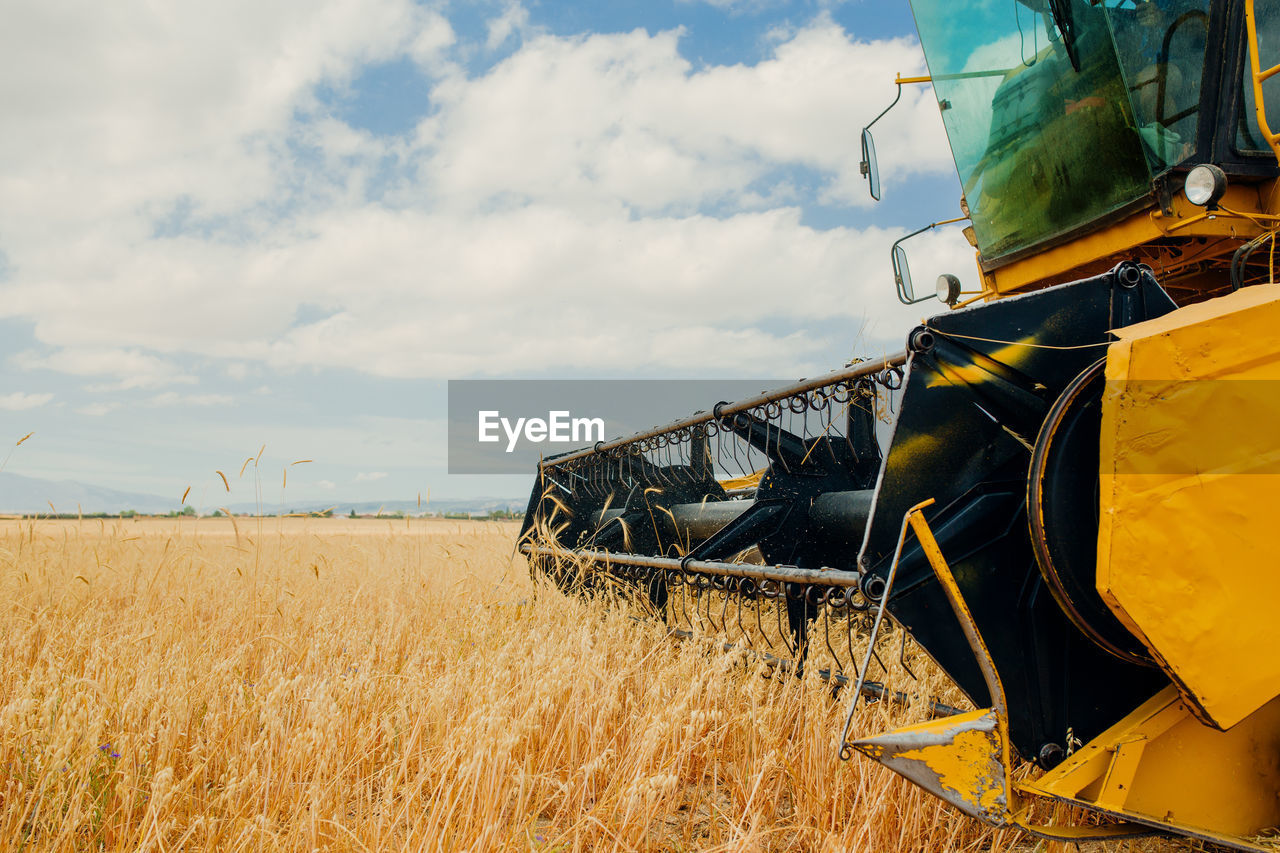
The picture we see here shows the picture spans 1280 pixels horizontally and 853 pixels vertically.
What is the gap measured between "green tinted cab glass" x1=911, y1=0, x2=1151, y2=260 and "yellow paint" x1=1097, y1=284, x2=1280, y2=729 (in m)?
2.24

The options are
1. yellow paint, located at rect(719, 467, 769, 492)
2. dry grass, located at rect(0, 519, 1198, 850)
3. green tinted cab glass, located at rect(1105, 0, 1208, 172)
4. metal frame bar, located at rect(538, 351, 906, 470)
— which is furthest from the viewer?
yellow paint, located at rect(719, 467, 769, 492)

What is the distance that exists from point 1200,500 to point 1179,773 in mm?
633

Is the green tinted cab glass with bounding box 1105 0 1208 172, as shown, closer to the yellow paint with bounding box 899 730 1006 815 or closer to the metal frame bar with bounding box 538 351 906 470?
the metal frame bar with bounding box 538 351 906 470

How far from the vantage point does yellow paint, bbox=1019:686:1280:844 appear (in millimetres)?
1665

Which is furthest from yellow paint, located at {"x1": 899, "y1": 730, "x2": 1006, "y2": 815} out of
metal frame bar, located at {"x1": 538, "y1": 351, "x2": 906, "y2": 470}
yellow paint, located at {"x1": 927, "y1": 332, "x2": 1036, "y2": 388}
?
metal frame bar, located at {"x1": 538, "y1": 351, "x2": 906, "y2": 470}

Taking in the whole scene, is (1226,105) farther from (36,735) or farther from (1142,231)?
(36,735)

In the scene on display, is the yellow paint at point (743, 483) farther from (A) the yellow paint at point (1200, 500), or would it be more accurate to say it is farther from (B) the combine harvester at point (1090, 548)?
(A) the yellow paint at point (1200, 500)

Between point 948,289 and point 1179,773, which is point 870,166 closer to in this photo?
point 948,289

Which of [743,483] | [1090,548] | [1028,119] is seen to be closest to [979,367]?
[1090,548]

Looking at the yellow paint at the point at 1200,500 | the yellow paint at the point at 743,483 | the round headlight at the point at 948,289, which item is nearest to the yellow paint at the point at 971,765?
the yellow paint at the point at 1200,500

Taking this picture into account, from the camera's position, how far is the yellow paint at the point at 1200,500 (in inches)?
61.1

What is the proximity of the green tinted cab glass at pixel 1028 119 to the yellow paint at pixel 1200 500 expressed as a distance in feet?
7.34

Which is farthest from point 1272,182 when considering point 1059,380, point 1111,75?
point 1059,380

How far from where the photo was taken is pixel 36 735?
213 cm
